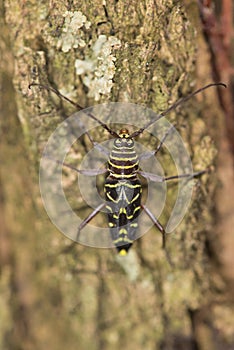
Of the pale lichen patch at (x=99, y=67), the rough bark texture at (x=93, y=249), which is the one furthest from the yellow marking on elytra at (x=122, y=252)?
the pale lichen patch at (x=99, y=67)

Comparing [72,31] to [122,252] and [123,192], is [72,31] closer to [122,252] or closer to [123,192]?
[123,192]

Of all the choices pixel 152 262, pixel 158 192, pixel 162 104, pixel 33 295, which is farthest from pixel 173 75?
pixel 33 295

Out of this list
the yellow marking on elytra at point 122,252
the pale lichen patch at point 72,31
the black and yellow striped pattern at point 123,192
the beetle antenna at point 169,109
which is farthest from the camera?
the yellow marking on elytra at point 122,252

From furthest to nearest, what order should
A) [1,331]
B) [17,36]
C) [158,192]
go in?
[1,331], [158,192], [17,36]

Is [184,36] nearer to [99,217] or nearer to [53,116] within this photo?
[53,116]

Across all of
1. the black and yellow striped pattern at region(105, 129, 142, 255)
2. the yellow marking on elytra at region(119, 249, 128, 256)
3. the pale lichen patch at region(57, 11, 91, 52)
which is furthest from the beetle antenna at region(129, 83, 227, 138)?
the yellow marking on elytra at region(119, 249, 128, 256)

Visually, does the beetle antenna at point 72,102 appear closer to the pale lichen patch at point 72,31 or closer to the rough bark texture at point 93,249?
the rough bark texture at point 93,249
